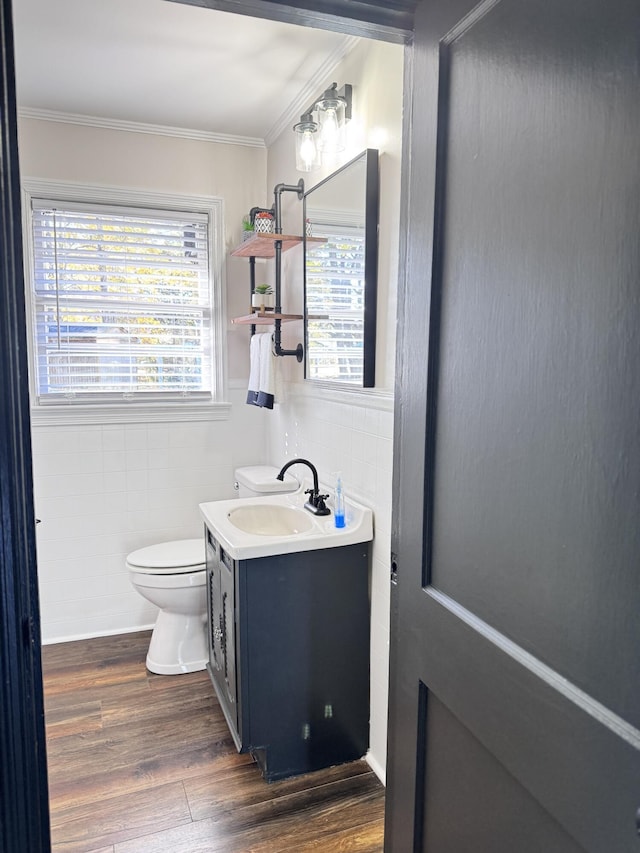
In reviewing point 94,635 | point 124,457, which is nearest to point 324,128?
point 124,457

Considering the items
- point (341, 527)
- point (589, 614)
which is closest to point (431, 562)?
point (589, 614)

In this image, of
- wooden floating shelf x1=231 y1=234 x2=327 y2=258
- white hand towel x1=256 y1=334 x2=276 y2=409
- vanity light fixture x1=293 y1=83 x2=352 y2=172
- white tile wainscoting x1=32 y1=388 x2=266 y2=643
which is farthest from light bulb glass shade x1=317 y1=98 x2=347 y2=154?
white tile wainscoting x1=32 y1=388 x2=266 y2=643

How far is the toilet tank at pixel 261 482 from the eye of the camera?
8.72 feet

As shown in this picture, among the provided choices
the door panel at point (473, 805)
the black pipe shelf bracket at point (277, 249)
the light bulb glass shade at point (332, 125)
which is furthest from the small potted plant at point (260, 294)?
the door panel at point (473, 805)

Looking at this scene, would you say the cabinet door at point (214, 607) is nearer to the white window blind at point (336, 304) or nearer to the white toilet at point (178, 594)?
the white toilet at point (178, 594)

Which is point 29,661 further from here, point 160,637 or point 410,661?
point 160,637

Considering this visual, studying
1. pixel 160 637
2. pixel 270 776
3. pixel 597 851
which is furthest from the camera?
pixel 160 637

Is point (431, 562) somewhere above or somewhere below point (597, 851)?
above

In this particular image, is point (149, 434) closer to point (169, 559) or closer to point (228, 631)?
point (169, 559)

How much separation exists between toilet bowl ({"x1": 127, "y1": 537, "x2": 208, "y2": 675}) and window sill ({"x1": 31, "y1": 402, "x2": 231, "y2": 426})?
2.28 ft

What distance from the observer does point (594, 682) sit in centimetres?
74

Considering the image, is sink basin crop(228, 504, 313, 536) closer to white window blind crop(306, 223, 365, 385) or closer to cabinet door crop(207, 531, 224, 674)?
cabinet door crop(207, 531, 224, 674)

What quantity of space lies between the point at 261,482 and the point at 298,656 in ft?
3.02

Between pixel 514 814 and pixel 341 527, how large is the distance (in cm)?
118
